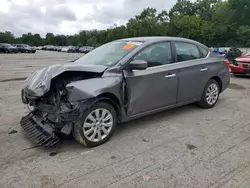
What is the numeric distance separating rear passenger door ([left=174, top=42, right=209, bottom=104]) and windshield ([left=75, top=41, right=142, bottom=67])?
1.02 m

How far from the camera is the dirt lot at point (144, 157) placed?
266 centimetres

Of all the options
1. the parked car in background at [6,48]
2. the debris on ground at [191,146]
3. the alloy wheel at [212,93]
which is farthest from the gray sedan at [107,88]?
the parked car in background at [6,48]

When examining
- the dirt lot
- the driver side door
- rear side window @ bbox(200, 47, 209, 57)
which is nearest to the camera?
the dirt lot

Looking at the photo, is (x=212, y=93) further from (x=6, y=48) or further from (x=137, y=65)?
(x=6, y=48)

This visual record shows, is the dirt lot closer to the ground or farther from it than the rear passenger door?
closer to the ground

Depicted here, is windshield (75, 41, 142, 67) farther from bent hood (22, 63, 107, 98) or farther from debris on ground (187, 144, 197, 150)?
debris on ground (187, 144, 197, 150)

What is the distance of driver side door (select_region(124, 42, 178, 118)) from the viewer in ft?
12.6

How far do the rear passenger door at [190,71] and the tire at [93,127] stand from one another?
1.65m

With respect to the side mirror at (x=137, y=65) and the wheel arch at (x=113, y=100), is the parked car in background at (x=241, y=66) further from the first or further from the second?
the wheel arch at (x=113, y=100)

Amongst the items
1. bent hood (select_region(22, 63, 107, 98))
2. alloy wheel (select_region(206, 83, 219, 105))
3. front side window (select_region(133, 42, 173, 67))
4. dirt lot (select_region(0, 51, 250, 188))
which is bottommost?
dirt lot (select_region(0, 51, 250, 188))

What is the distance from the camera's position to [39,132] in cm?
353

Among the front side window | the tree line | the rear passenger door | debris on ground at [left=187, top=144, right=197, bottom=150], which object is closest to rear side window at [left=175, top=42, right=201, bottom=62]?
the rear passenger door

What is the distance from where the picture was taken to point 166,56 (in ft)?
14.4

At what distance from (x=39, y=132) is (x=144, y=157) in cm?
160
